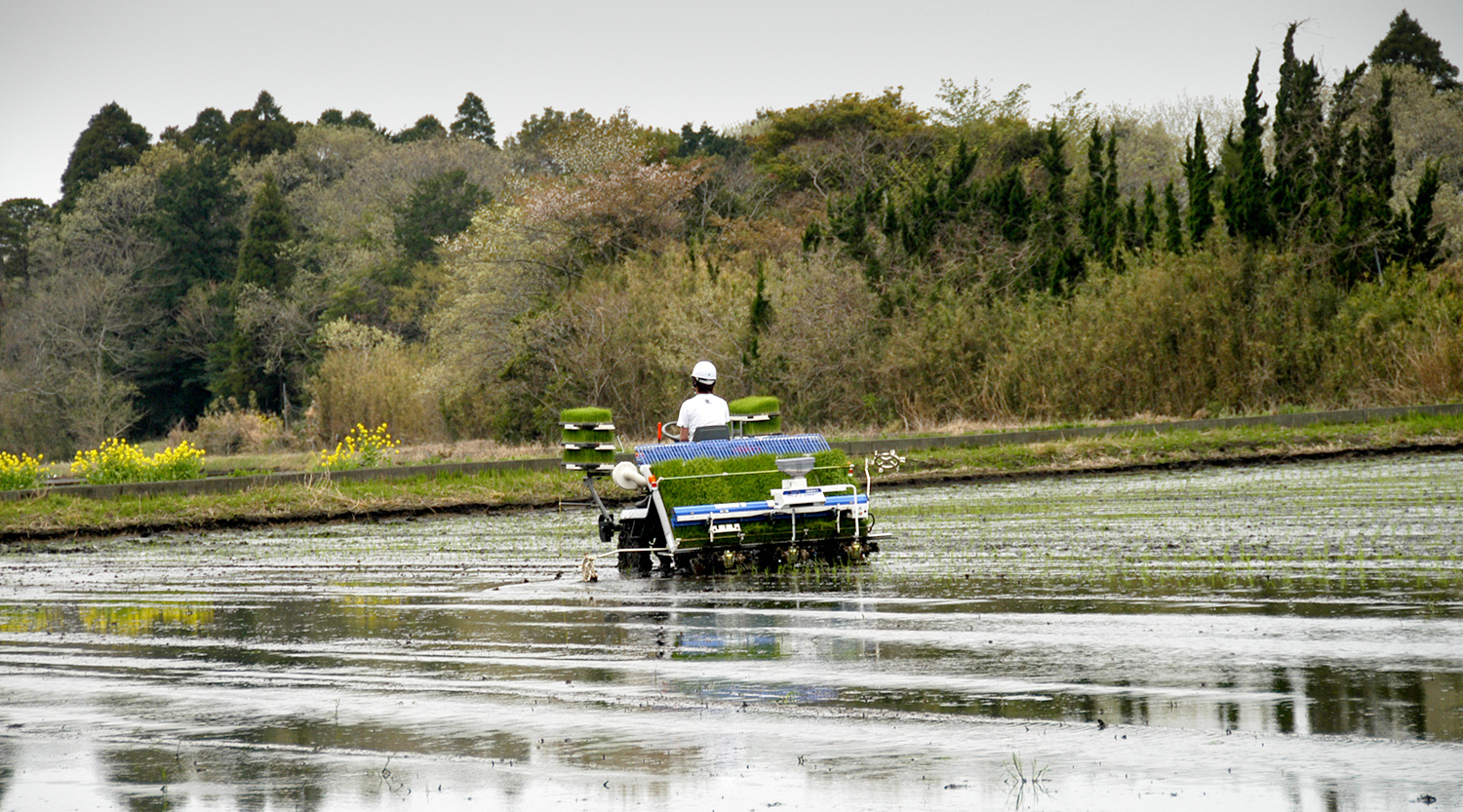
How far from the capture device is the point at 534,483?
2419cm

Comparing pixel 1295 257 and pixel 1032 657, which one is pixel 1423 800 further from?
pixel 1295 257

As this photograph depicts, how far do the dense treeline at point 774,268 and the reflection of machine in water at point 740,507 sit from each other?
19751 mm

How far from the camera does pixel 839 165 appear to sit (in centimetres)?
5606

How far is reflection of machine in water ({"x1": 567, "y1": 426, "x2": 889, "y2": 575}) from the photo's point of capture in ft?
41.7

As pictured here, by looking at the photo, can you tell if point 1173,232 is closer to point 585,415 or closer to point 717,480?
point 585,415

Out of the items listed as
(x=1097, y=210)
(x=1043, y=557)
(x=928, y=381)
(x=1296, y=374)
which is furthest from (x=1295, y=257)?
(x=1043, y=557)

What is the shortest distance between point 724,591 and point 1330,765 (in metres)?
6.74

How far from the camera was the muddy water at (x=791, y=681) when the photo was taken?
5.31m

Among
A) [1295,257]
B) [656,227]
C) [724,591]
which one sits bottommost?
[724,591]

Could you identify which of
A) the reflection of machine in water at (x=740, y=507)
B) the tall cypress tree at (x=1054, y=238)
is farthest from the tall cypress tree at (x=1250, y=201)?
the reflection of machine in water at (x=740, y=507)

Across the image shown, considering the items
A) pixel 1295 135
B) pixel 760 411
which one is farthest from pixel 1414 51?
pixel 760 411

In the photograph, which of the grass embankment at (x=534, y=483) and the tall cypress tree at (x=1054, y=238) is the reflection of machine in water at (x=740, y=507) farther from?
the tall cypress tree at (x=1054, y=238)

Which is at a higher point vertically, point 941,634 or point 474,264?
point 474,264

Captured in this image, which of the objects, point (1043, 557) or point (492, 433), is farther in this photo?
point (492, 433)
